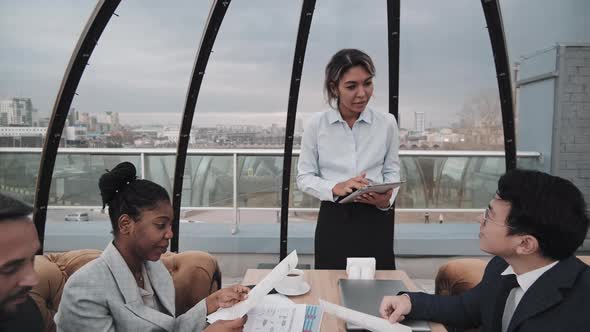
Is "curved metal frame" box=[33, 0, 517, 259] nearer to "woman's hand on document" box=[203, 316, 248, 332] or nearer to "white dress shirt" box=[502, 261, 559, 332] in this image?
"woman's hand on document" box=[203, 316, 248, 332]

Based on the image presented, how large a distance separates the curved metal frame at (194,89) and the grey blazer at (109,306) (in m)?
2.42

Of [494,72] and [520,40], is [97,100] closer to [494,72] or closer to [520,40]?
[494,72]

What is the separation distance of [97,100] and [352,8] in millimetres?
2620

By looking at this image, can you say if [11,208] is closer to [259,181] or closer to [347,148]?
[347,148]

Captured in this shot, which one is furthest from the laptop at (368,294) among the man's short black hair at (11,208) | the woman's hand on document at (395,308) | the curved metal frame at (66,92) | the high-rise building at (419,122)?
the high-rise building at (419,122)

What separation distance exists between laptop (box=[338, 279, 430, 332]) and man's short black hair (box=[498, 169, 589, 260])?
0.48 m

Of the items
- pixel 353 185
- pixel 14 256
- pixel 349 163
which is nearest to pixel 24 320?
pixel 14 256

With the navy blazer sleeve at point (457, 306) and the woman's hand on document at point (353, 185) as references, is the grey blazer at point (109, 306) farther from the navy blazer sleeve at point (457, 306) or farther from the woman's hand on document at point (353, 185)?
the woman's hand on document at point (353, 185)

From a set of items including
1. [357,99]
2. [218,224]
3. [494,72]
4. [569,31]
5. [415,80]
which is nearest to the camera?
[357,99]

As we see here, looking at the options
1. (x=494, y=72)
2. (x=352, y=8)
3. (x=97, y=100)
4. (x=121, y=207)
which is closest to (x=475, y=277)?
(x=121, y=207)

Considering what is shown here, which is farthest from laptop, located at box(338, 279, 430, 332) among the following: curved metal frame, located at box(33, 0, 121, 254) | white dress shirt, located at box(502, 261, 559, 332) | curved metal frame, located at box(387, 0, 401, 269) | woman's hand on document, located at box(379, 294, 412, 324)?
curved metal frame, located at box(33, 0, 121, 254)

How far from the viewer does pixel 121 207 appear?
1.47 meters

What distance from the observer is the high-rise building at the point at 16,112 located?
3553mm

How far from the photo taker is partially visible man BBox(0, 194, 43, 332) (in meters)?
0.74
